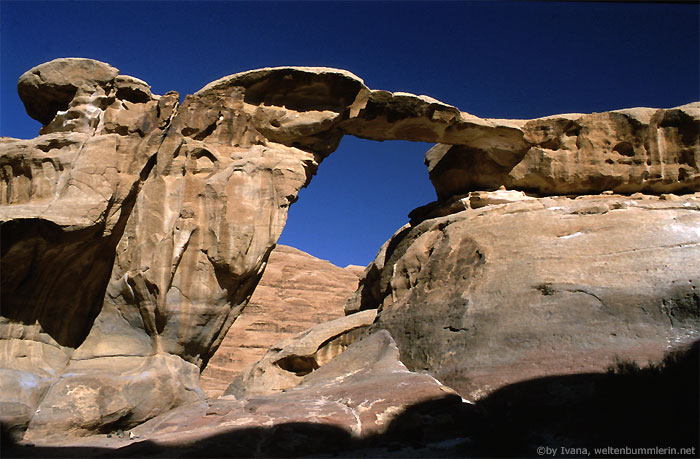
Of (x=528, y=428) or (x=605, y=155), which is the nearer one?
(x=528, y=428)

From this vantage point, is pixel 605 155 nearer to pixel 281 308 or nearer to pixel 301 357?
pixel 301 357

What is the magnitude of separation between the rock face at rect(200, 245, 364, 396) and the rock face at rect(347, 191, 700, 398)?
12.2m

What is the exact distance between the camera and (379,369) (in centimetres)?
823

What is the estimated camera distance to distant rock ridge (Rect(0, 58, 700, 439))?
7629 mm

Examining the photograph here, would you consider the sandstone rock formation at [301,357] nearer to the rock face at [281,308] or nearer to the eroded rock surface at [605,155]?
the eroded rock surface at [605,155]

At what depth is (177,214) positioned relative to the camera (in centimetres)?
916

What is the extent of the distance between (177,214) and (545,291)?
19.2ft

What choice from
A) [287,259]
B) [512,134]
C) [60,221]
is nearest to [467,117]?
[512,134]

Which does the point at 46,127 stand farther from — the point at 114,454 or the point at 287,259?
the point at 287,259

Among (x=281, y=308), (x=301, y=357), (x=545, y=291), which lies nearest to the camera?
(x=545, y=291)

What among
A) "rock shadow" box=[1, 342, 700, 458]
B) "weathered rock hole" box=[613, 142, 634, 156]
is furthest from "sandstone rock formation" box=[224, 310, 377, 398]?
"weathered rock hole" box=[613, 142, 634, 156]

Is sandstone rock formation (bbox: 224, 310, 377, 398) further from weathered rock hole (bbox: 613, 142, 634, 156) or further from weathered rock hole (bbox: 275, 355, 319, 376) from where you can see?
weathered rock hole (bbox: 613, 142, 634, 156)

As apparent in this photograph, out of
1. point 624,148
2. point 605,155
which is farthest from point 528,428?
point 624,148

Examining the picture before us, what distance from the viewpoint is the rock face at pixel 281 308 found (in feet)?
71.5
